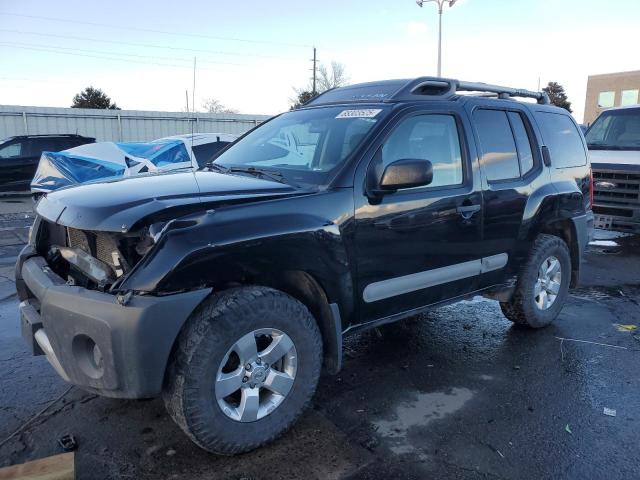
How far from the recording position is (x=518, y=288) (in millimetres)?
4379

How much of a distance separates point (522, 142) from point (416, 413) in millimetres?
2371

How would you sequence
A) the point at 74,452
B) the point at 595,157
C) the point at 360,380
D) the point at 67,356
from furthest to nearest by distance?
the point at 595,157 → the point at 360,380 → the point at 74,452 → the point at 67,356

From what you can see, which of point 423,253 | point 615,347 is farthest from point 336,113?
point 615,347

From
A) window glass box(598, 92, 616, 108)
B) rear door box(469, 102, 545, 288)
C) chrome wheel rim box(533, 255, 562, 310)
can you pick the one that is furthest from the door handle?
window glass box(598, 92, 616, 108)

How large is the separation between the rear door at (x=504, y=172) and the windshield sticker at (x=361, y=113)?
865mm

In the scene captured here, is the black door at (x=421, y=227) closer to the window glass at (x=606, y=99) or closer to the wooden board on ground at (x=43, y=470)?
the wooden board on ground at (x=43, y=470)

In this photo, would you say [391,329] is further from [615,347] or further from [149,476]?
[149,476]

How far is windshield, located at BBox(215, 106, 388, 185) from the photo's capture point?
3.24 metres

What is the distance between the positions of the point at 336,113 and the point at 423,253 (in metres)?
1.16

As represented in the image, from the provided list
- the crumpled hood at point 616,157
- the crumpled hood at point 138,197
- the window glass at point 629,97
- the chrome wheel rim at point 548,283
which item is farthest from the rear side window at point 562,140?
the window glass at point 629,97

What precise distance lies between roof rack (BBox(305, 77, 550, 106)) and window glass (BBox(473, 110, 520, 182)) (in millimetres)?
266

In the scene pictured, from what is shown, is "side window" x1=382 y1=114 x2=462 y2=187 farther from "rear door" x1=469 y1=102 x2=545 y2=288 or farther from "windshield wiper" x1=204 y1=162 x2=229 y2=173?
"windshield wiper" x1=204 y1=162 x2=229 y2=173

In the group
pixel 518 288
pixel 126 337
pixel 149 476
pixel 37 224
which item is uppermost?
pixel 37 224

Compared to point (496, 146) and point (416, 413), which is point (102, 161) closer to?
point (496, 146)
